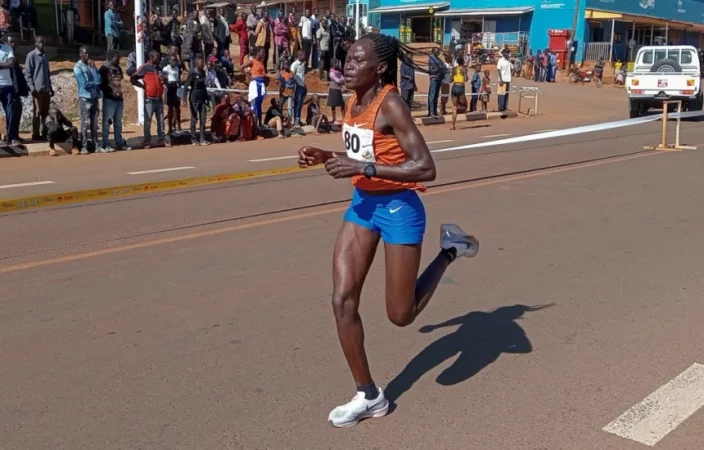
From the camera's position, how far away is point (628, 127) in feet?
69.4


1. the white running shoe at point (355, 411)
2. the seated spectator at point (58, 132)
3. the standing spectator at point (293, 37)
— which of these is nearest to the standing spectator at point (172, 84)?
the seated spectator at point (58, 132)

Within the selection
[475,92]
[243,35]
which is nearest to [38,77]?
[243,35]

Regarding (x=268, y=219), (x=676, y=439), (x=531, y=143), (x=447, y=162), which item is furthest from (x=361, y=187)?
(x=531, y=143)

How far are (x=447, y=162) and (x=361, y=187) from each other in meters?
9.53

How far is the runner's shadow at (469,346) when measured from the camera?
4227 mm

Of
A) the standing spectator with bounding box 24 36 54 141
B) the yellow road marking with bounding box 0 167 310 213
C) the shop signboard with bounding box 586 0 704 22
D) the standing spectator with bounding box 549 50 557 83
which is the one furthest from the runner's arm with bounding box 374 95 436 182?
the shop signboard with bounding box 586 0 704 22

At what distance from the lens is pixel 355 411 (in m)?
3.61

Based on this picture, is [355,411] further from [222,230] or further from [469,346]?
[222,230]

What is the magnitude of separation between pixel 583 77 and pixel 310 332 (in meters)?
41.7

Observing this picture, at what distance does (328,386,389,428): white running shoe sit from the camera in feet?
11.8

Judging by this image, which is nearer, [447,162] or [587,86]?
[447,162]

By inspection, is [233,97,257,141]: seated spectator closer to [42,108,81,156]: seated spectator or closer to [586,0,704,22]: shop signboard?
[42,108,81,156]: seated spectator

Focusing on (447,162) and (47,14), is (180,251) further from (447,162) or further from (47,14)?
(47,14)

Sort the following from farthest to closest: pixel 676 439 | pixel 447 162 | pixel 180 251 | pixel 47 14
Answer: pixel 47 14 → pixel 447 162 → pixel 180 251 → pixel 676 439
